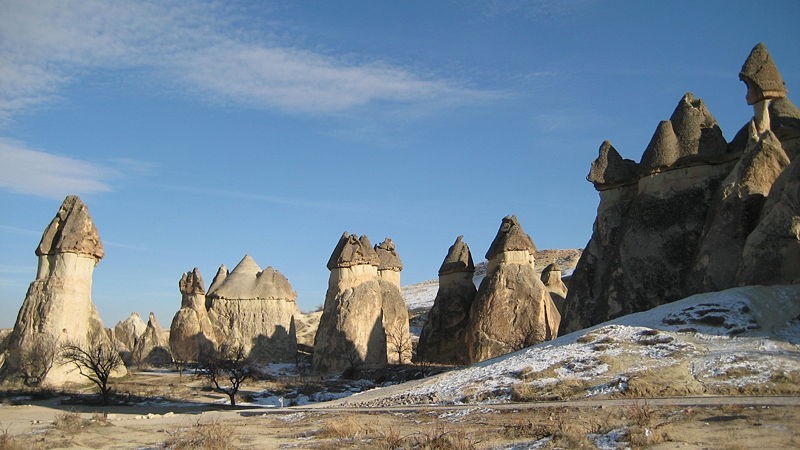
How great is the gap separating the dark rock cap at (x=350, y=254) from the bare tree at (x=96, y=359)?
27.4 feet

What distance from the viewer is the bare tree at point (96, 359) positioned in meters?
18.4

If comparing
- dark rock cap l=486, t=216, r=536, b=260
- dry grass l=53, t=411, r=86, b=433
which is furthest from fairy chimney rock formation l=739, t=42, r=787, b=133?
dry grass l=53, t=411, r=86, b=433

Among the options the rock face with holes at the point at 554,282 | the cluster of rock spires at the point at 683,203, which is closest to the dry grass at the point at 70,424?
the cluster of rock spires at the point at 683,203

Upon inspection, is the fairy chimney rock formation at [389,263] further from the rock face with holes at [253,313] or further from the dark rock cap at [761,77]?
the dark rock cap at [761,77]

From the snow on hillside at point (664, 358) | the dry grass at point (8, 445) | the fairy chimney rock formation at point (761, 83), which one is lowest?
the dry grass at point (8, 445)

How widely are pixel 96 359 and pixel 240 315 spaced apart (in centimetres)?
1223

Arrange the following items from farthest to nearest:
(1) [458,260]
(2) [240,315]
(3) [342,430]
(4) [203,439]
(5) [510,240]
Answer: (2) [240,315] → (1) [458,260] → (5) [510,240] → (3) [342,430] → (4) [203,439]

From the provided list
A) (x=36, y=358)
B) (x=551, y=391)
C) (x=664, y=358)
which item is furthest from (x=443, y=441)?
(x=36, y=358)

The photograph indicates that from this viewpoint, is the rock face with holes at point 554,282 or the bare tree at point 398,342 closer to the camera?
the bare tree at point 398,342

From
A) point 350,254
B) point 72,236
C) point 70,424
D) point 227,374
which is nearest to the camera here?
point 70,424

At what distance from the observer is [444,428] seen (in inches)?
382

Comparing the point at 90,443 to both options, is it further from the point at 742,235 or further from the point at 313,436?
the point at 742,235

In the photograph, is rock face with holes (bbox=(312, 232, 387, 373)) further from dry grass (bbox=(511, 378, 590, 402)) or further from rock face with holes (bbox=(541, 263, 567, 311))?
dry grass (bbox=(511, 378, 590, 402))

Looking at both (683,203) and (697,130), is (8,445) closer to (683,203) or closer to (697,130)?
(683,203)
